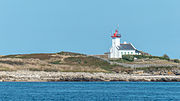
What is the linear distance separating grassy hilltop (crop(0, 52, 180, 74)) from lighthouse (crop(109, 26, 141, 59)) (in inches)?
132

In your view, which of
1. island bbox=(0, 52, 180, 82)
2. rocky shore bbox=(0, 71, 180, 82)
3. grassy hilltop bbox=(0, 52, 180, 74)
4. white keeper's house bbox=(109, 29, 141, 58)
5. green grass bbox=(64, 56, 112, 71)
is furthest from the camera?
white keeper's house bbox=(109, 29, 141, 58)

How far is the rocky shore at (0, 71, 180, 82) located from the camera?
73.4 metres

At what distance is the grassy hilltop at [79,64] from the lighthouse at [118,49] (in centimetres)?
336

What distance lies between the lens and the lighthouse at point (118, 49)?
349ft

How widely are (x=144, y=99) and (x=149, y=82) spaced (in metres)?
30.1

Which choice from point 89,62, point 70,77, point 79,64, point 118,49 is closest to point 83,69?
point 79,64

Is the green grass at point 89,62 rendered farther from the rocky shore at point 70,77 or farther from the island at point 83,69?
the rocky shore at point 70,77

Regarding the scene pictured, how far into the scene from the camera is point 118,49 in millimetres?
106062

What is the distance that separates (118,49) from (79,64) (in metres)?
14.7

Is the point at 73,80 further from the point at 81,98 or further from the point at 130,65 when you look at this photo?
the point at 81,98

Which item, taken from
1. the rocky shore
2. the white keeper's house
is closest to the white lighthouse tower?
the white keeper's house

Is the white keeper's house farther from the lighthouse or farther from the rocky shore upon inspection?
the rocky shore

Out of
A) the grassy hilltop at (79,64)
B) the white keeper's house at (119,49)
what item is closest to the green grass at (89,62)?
the grassy hilltop at (79,64)

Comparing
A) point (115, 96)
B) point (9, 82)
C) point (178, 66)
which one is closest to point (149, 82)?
point (178, 66)
